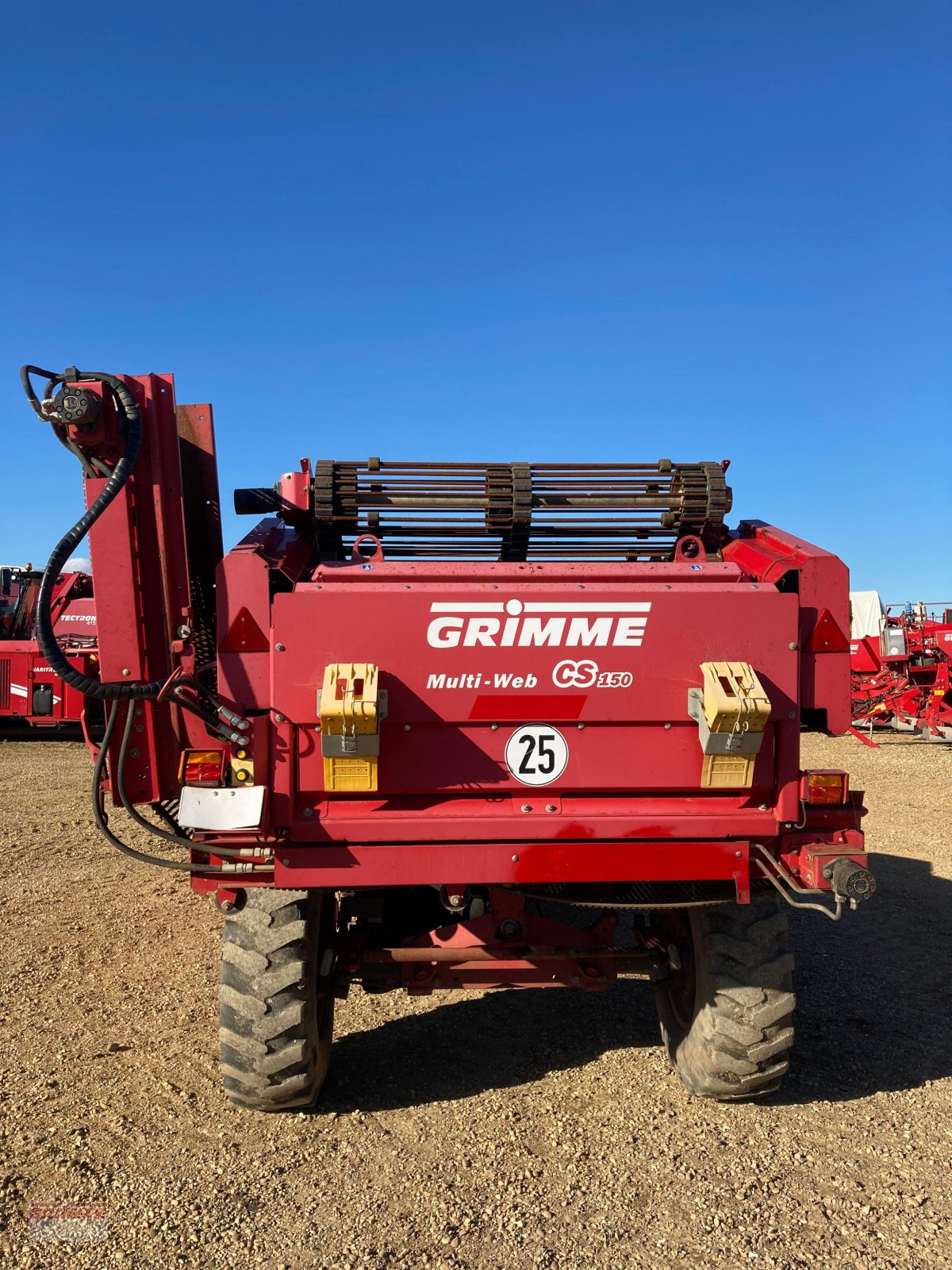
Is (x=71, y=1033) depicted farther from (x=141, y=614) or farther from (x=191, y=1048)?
(x=141, y=614)

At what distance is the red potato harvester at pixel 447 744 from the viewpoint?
10.8ft

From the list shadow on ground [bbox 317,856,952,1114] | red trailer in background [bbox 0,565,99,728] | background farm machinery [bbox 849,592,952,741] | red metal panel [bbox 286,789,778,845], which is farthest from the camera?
background farm machinery [bbox 849,592,952,741]

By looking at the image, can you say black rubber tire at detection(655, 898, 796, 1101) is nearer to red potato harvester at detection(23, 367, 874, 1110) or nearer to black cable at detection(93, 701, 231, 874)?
red potato harvester at detection(23, 367, 874, 1110)

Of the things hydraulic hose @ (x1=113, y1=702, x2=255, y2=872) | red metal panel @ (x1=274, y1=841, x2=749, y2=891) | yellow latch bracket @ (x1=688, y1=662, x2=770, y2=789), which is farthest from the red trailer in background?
yellow latch bracket @ (x1=688, y1=662, x2=770, y2=789)

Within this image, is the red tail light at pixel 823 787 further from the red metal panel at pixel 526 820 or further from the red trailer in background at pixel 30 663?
the red trailer in background at pixel 30 663

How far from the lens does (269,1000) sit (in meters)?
3.37

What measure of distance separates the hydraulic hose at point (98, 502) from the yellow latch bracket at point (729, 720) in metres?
2.02

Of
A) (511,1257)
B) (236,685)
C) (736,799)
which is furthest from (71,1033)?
(736,799)

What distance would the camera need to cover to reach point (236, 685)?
11.1 ft

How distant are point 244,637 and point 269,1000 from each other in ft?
4.54

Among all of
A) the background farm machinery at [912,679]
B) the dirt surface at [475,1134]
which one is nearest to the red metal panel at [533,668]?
the dirt surface at [475,1134]

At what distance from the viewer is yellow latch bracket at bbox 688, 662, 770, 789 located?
3.21 meters

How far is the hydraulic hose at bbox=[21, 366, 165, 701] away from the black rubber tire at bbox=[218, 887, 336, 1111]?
932 mm

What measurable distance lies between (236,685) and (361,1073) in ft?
6.32
